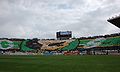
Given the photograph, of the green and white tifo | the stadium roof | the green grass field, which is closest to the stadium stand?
the green and white tifo

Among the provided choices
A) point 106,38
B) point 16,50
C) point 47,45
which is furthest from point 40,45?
point 106,38

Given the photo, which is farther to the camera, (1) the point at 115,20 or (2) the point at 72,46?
(2) the point at 72,46

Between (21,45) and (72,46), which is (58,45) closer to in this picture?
(72,46)

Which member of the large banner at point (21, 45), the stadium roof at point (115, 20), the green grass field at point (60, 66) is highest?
the stadium roof at point (115, 20)

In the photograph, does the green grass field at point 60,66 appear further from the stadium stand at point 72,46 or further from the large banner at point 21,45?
the large banner at point 21,45

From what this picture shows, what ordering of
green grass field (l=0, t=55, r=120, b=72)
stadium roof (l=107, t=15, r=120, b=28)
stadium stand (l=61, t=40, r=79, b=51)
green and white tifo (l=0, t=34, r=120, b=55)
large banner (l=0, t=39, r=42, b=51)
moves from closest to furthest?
green grass field (l=0, t=55, r=120, b=72)
stadium roof (l=107, t=15, r=120, b=28)
green and white tifo (l=0, t=34, r=120, b=55)
stadium stand (l=61, t=40, r=79, b=51)
large banner (l=0, t=39, r=42, b=51)

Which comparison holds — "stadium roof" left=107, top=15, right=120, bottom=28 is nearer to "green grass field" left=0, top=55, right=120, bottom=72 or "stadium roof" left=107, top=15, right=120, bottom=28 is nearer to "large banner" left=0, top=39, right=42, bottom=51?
"green grass field" left=0, top=55, right=120, bottom=72

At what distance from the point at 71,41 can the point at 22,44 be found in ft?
92.8

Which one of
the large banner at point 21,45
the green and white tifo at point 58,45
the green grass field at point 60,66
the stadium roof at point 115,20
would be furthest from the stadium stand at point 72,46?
the green grass field at point 60,66

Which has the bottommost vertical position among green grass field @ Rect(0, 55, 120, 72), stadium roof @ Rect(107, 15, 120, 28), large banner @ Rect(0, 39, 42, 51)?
green grass field @ Rect(0, 55, 120, 72)

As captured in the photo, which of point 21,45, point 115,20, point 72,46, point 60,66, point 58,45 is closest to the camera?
point 60,66

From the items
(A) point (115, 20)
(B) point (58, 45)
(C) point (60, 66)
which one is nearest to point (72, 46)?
(B) point (58, 45)

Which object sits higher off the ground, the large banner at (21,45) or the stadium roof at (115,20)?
the stadium roof at (115,20)

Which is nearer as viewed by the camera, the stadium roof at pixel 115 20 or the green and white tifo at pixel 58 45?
the stadium roof at pixel 115 20
